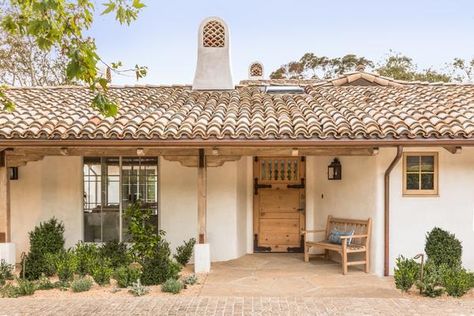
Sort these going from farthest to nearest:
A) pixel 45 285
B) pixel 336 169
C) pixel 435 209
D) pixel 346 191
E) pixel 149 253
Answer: pixel 336 169
pixel 346 191
pixel 435 209
pixel 149 253
pixel 45 285

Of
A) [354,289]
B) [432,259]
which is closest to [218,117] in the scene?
[354,289]

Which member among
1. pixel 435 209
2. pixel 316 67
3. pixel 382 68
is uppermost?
pixel 316 67

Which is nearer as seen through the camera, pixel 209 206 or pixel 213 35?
pixel 209 206

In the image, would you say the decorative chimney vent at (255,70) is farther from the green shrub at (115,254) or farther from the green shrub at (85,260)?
the green shrub at (85,260)

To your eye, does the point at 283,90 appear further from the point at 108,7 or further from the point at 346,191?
the point at 108,7

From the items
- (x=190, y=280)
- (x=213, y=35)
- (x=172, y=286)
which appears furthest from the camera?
(x=213, y=35)

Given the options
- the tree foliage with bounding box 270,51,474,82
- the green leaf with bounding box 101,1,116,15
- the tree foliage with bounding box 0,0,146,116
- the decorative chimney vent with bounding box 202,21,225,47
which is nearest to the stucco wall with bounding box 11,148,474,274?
the decorative chimney vent with bounding box 202,21,225,47

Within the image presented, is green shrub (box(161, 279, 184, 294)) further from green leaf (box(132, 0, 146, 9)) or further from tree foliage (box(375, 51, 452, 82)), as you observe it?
tree foliage (box(375, 51, 452, 82))

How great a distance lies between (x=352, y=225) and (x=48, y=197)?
641cm

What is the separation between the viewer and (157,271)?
295 inches

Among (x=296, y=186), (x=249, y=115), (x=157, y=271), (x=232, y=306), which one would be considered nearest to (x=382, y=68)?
(x=296, y=186)

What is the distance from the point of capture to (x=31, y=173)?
32.1 ft

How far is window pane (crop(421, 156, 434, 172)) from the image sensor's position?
8.40 metres

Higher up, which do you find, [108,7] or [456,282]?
[108,7]
